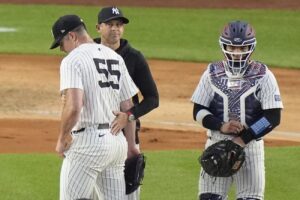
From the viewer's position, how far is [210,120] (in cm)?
752

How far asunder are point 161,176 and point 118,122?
3.66 meters

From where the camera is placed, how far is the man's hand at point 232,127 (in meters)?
7.45

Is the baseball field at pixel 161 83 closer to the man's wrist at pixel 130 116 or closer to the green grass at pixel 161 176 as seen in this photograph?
the green grass at pixel 161 176

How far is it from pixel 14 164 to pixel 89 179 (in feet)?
14.9

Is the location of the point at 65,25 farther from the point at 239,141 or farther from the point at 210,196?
the point at 210,196

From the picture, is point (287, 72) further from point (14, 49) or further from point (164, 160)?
point (164, 160)

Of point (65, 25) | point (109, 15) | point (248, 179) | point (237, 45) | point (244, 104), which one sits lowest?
point (248, 179)

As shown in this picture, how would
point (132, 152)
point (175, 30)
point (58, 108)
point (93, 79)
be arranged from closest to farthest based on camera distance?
point (93, 79) → point (132, 152) → point (58, 108) → point (175, 30)

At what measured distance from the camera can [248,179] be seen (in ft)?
24.8

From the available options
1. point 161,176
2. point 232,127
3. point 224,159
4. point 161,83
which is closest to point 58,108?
point 161,83

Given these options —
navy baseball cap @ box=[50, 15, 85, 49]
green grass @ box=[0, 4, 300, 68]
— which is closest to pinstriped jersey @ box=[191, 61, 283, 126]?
navy baseball cap @ box=[50, 15, 85, 49]

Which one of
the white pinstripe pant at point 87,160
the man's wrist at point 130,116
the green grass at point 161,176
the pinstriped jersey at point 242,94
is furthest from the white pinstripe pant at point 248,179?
the green grass at point 161,176

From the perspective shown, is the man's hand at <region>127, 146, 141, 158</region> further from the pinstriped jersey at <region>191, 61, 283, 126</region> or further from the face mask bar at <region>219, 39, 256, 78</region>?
the face mask bar at <region>219, 39, 256, 78</region>

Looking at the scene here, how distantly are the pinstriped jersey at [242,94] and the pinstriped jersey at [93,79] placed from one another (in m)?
0.78
